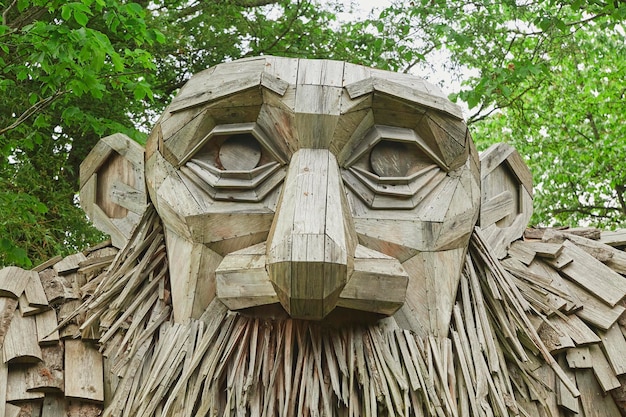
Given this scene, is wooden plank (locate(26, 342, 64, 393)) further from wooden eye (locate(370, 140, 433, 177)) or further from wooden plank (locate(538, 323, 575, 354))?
wooden plank (locate(538, 323, 575, 354))

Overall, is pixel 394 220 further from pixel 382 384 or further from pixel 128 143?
pixel 128 143

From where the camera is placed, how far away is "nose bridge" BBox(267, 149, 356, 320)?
212 cm

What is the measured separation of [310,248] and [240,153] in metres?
0.58

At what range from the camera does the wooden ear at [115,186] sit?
9.77 ft

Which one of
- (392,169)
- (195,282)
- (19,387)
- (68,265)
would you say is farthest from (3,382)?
(392,169)

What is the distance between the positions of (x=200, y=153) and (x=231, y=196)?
18cm

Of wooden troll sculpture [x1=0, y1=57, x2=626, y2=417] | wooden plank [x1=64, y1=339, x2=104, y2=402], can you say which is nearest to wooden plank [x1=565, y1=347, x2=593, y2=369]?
wooden troll sculpture [x1=0, y1=57, x2=626, y2=417]

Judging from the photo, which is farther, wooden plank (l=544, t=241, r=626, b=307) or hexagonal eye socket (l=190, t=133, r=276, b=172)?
wooden plank (l=544, t=241, r=626, b=307)

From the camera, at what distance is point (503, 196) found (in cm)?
319

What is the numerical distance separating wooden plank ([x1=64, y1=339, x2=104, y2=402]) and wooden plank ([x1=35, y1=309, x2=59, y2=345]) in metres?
0.05

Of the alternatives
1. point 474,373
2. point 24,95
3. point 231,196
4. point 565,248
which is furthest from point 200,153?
point 24,95

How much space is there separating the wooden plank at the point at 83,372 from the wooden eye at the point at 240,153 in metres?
0.69

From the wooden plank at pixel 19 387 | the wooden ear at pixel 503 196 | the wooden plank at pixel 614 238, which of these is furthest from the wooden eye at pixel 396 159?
the wooden plank at pixel 19 387

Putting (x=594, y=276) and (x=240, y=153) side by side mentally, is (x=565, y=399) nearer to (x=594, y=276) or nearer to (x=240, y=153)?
(x=594, y=276)
